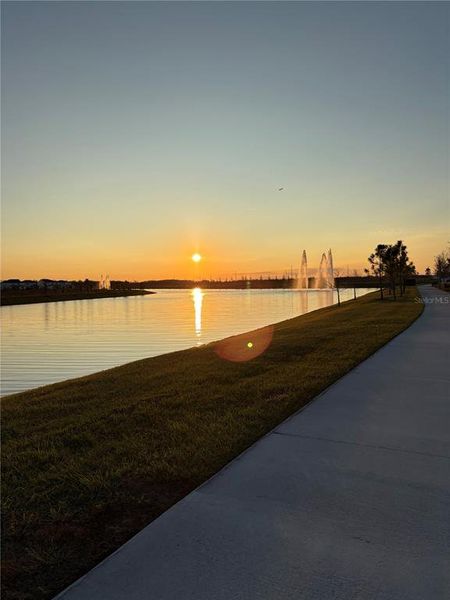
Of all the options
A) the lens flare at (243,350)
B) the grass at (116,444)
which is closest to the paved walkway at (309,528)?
the grass at (116,444)

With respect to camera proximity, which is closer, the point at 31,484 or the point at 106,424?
the point at 31,484

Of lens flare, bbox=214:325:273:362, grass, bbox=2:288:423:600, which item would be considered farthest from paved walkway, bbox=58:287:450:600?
lens flare, bbox=214:325:273:362

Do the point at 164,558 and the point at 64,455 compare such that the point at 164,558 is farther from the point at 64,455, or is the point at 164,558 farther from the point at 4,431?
the point at 4,431

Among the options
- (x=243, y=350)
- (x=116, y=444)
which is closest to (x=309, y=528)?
(x=116, y=444)

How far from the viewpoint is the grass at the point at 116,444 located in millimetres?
3072

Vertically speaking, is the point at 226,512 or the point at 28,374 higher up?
the point at 226,512

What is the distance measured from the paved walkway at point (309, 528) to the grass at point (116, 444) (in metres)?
0.28

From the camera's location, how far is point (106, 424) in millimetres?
5777

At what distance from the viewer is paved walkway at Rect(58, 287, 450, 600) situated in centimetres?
253

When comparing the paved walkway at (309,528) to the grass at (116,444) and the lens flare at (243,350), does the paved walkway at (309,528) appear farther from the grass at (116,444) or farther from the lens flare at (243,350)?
the lens flare at (243,350)

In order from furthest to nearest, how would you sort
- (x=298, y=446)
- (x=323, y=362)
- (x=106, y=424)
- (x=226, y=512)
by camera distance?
(x=323, y=362)
(x=106, y=424)
(x=298, y=446)
(x=226, y=512)

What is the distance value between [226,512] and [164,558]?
2.19 ft

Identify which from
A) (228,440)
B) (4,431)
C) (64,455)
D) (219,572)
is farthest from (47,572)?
(4,431)

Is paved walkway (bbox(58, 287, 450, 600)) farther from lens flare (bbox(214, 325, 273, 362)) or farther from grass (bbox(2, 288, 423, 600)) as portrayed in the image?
lens flare (bbox(214, 325, 273, 362))
